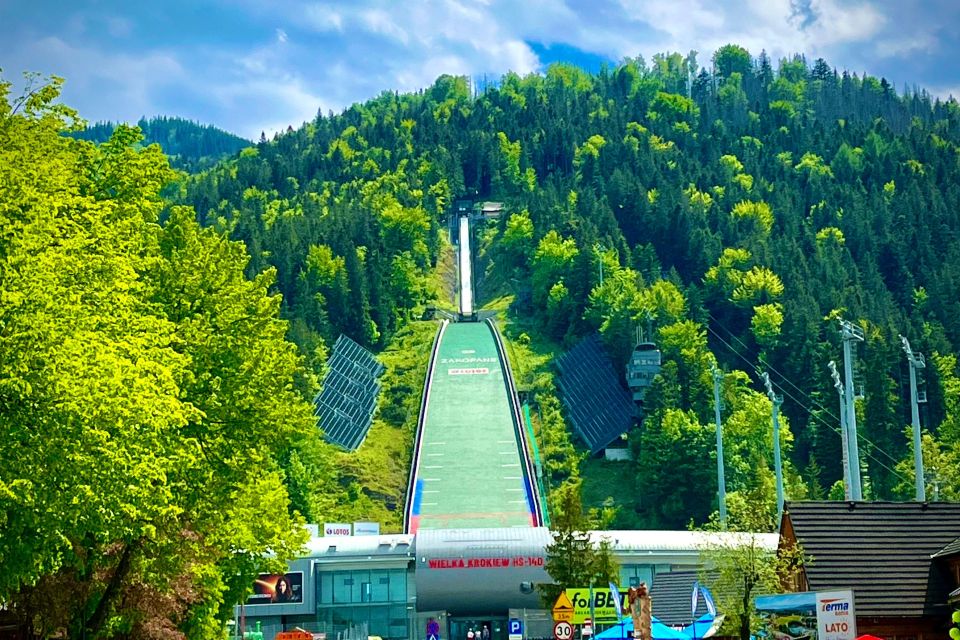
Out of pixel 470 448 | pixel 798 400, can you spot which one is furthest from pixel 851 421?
pixel 798 400

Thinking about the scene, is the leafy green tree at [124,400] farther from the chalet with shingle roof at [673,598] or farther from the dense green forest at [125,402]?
the chalet with shingle roof at [673,598]

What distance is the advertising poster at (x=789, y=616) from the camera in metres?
34.8

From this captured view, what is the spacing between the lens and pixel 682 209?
170500mm

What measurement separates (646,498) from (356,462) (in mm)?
22392

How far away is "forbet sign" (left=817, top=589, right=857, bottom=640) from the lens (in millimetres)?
25953

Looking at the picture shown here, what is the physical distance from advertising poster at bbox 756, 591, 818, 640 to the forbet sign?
5.31m

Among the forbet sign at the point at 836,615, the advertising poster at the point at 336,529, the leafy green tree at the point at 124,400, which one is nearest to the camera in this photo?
the leafy green tree at the point at 124,400

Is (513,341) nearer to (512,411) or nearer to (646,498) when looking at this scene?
(512,411)

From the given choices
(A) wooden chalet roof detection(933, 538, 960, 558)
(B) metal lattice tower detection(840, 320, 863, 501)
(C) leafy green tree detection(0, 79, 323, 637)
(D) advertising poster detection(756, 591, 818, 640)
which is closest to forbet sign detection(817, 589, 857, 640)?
(D) advertising poster detection(756, 591, 818, 640)

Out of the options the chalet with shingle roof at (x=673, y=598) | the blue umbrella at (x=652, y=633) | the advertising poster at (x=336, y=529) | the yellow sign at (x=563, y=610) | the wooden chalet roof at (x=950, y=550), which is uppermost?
the advertising poster at (x=336, y=529)

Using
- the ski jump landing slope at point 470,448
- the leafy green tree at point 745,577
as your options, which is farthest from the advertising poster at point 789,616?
the ski jump landing slope at point 470,448

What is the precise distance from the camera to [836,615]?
86.5 ft

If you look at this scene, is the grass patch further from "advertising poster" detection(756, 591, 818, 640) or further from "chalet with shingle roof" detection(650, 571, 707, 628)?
"advertising poster" detection(756, 591, 818, 640)

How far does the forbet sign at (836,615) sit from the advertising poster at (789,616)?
209 inches
